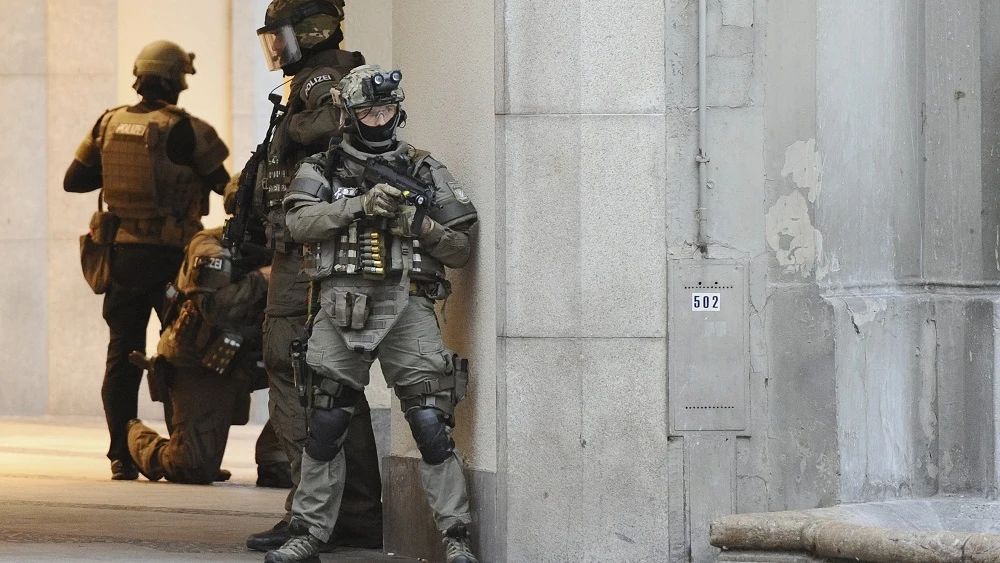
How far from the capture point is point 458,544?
6477 mm

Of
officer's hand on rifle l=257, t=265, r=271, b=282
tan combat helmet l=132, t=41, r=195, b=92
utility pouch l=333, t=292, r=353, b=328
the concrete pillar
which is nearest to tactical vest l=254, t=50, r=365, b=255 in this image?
utility pouch l=333, t=292, r=353, b=328

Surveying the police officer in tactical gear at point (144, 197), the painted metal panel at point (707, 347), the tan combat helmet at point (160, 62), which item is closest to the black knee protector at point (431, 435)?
the painted metal panel at point (707, 347)

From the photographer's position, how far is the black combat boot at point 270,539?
7.18m

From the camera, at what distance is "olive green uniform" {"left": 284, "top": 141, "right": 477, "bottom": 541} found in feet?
21.3

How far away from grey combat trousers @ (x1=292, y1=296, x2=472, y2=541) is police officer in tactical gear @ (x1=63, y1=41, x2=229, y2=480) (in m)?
3.54

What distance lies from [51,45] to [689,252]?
8.57 m

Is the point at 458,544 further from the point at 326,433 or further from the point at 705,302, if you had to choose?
the point at 705,302

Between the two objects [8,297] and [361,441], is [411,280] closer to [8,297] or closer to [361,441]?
[361,441]

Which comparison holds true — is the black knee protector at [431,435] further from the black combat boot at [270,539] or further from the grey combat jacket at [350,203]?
the black combat boot at [270,539]

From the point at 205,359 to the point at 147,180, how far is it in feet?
4.19

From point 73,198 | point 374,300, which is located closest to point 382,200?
point 374,300

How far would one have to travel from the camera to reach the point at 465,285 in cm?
697

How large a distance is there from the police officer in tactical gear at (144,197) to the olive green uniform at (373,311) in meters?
3.42

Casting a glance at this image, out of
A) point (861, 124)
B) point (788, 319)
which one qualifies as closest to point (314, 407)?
point (788, 319)
